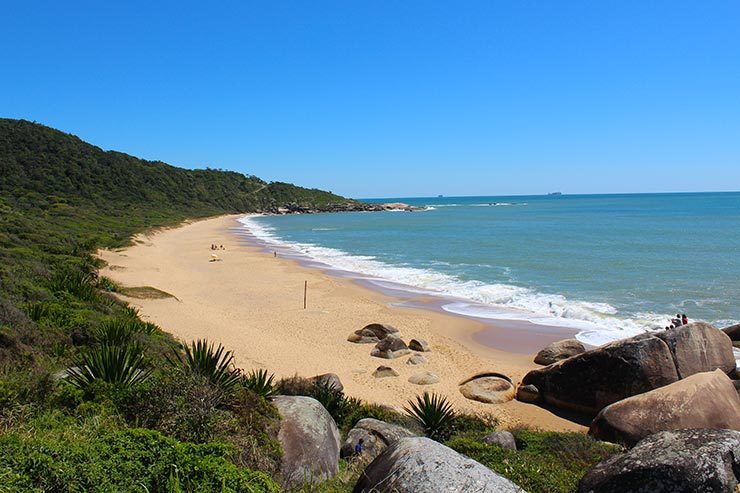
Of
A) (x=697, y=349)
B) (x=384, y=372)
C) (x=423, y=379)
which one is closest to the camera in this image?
(x=697, y=349)

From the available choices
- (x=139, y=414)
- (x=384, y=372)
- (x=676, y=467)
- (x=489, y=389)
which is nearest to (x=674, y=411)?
(x=676, y=467)

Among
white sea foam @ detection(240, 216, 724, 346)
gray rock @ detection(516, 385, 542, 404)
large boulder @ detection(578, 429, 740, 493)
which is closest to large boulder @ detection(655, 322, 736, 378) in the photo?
gray rock @ detection(516, 385, 542, 404)

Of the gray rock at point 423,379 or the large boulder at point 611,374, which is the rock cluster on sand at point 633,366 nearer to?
the large boulder at point 611,374

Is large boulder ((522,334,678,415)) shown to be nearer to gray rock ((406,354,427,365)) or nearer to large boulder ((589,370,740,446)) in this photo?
large boulder ((589,370,740,446))

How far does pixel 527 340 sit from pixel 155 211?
75.5 m

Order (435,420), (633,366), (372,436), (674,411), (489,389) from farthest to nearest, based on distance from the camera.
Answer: (489,389), (633,366), (435,420), (674,411), (372,436)

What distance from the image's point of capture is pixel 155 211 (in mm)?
82375

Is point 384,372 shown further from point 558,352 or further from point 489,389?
point 558,352

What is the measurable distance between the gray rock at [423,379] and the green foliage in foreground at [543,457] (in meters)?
4.91

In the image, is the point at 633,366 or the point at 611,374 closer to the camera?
the point at 633,366

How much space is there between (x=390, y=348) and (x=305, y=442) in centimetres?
976

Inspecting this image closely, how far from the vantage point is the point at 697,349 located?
39.8 feet

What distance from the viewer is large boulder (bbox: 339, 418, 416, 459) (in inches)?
317

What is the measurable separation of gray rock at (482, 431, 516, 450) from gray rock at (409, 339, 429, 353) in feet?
27.8
